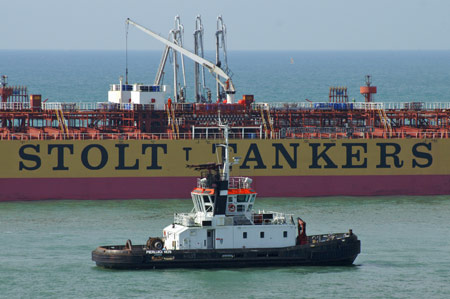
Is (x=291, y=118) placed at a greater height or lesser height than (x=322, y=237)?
greater

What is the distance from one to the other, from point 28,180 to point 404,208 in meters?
25.2

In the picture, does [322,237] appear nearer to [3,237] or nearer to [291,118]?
[3,237]

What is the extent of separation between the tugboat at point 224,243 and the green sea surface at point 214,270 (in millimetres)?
484

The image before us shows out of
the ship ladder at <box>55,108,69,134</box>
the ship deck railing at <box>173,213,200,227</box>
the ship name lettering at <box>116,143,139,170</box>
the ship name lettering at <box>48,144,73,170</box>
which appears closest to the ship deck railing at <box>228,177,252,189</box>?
the ship deck railing at <box>173,213,200,227</box>

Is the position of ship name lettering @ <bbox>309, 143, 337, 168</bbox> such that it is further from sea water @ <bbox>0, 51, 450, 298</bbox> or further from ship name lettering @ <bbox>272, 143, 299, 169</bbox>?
sea water @ <bbox>0, 51, 450, 298</bbox>

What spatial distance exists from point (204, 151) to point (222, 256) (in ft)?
81.9

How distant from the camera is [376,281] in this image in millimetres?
49156

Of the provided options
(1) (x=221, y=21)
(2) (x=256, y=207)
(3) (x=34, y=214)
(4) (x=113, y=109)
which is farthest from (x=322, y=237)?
(1) (x=221, y=21)

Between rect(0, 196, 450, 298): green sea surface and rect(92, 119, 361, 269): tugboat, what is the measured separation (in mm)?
484

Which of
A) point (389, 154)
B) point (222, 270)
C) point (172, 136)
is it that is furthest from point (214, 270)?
point (389, 154)

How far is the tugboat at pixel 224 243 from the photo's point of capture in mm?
50312

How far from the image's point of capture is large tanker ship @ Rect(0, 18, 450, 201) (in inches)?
2896

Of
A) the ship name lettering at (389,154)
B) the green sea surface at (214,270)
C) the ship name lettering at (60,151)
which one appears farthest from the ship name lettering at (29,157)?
the ship name lettering at (389,154)

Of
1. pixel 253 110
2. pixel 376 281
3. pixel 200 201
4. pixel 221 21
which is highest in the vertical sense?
pixel 221 21
